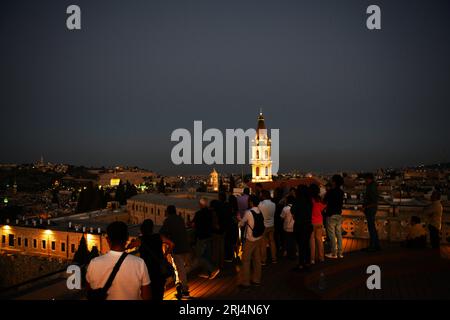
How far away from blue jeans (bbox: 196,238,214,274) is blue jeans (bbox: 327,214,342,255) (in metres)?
3.72

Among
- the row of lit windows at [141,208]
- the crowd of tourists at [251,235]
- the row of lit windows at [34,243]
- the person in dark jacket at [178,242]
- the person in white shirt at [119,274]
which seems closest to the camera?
the person in white shirt at [119,274]

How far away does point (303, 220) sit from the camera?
958cm

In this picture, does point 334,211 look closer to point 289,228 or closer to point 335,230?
point 335,230

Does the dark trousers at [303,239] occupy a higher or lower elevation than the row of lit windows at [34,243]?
higher

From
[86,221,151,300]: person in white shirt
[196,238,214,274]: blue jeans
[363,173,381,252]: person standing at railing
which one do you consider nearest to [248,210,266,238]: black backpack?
[196,238,214,274]: blue jeans

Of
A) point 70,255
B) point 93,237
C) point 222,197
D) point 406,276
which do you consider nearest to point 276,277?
point 222,197

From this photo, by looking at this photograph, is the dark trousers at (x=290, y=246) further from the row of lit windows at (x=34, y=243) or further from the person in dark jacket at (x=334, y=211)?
the row of lit windows at (x=34, y=243)

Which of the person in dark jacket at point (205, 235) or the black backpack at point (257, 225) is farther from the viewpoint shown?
the person in dark jacket at point (205, 235)

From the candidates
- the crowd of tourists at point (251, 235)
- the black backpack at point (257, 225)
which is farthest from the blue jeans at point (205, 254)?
the black backpack at point (257, 225)

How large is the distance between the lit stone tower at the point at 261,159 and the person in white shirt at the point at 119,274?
272ft

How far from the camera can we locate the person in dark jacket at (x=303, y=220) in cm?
957

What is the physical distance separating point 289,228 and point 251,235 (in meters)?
2.48
